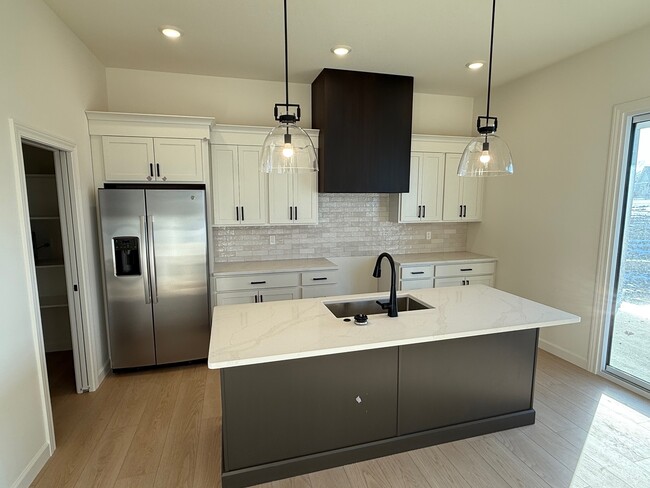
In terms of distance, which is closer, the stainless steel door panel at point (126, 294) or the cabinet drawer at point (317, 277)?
the stainless steel door panel at point (126, 294)

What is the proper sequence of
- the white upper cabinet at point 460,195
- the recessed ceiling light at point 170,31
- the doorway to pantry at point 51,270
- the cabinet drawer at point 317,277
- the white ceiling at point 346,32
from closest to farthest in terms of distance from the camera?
the white ceiling at point 346,32 < the recessed ceiling light at point 170,31 < the doorway to pantry at point 51,270 < the cabinet drawer at point 317,277 < the white upper cabinet at point 460,195

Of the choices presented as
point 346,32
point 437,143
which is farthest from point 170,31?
point 437,143

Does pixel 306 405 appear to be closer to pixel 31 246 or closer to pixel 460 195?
pixel 31 246

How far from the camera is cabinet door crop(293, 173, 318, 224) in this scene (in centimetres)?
407

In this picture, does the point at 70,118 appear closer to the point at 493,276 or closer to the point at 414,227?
the point at 414,227

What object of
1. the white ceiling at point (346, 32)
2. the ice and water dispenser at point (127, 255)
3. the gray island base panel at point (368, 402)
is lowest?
the gray island base panel at point (368, 402)

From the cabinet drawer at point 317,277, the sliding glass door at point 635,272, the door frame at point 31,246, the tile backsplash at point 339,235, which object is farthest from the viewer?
the tile backsplash at point 339,235

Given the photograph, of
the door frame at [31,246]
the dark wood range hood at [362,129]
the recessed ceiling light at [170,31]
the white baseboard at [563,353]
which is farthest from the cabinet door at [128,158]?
the white baseboard at [563,353]

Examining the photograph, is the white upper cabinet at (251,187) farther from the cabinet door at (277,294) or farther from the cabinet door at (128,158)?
the cabinet door at (277,294)

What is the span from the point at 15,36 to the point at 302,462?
303cm

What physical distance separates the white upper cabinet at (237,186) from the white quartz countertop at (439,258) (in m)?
1.83

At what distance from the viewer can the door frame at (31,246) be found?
2.08 m

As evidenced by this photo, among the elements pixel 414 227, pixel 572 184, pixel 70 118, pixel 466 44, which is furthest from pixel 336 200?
pixel 70 118

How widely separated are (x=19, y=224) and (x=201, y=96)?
245 cm
